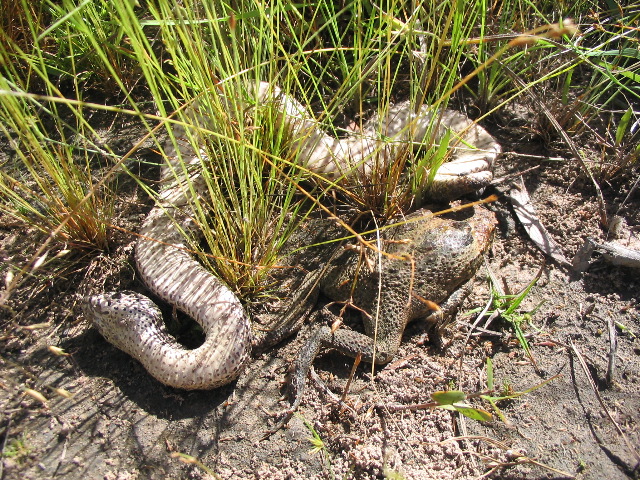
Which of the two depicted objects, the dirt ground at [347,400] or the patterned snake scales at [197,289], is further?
the patterned snake scales at [197,289]

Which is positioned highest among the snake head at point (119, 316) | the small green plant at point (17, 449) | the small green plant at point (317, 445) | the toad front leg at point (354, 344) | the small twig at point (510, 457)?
the snake head at point (119, 316)

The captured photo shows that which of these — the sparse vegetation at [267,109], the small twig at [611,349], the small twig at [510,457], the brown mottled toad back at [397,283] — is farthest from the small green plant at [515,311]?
the small twig at [510,457]

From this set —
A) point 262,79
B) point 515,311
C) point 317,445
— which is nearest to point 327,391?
point 317,445

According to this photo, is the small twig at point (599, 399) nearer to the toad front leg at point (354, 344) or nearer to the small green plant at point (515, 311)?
the small green plant at point (515, 311)

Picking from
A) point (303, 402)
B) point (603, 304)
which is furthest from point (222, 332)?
point (603, 304)

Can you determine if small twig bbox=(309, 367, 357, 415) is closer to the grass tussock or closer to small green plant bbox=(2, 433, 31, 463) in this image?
the grass tussock

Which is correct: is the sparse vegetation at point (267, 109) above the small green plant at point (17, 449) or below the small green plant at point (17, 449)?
above

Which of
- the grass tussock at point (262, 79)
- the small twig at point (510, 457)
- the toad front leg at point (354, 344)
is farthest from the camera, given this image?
the toad front leg at point (354, 344)
